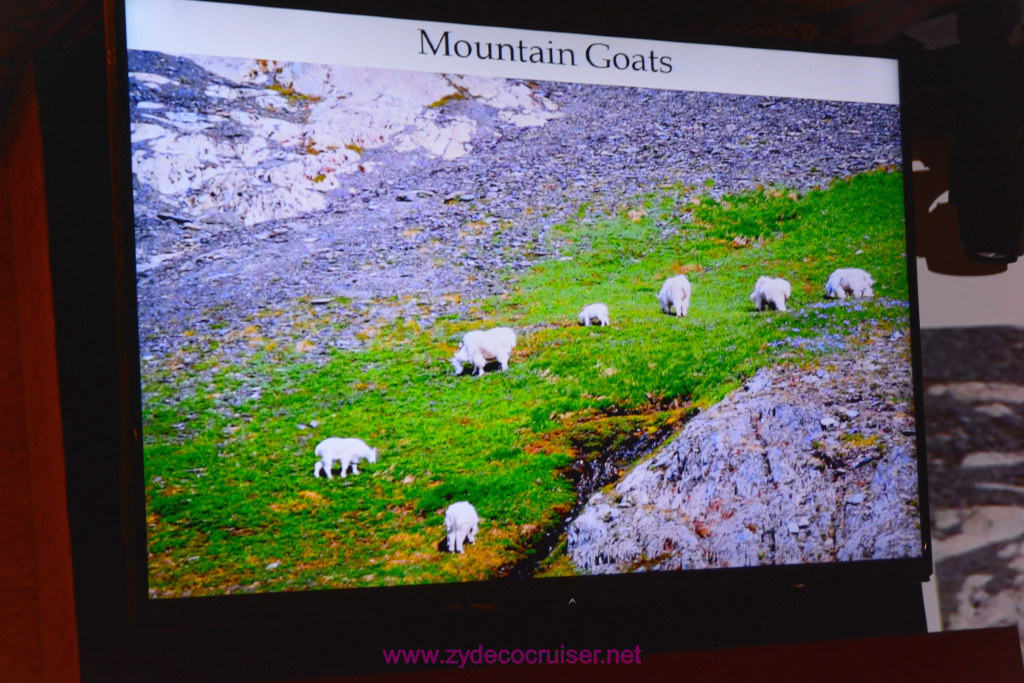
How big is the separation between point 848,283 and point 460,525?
124cm

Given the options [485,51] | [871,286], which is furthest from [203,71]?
[871,286]

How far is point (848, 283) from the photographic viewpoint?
2.30 m

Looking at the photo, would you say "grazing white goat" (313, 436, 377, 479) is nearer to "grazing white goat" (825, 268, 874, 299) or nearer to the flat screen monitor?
the flat screen monitor

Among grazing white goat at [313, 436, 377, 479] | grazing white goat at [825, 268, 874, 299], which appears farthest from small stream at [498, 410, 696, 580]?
grazing white goat at [825, 268, 874, 299]

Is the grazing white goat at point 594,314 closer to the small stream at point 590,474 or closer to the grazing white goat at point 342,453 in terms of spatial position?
the small stream at point 590,474

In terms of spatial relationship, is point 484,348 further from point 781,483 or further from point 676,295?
point 781,483

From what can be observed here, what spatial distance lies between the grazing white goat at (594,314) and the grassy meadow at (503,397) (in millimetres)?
20

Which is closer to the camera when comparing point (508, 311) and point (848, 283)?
point (508, 311)

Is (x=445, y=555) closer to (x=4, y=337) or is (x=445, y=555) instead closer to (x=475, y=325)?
(x=475, y=325)

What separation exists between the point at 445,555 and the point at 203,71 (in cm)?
122

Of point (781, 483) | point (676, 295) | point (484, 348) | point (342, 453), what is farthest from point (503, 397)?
point (781, 483)

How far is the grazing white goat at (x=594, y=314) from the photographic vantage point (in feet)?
6.89

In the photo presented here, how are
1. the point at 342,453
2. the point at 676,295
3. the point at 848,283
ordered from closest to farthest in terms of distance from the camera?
the point at 342,453 < the point at 676,295 < the point at 848,283

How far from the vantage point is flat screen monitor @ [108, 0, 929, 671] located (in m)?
1.86
